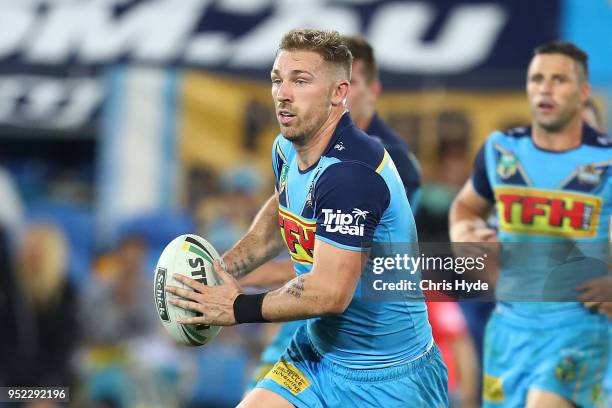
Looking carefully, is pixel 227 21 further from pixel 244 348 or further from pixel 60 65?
pixel 244 348

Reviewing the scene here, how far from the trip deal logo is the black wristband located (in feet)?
1.37

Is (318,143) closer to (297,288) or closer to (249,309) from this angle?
(297,288)

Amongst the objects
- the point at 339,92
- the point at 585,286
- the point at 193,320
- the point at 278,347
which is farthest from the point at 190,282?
the point at 585,286

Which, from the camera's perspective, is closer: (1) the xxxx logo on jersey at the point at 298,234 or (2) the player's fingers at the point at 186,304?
(2) the player's fingers at the point at 186,304

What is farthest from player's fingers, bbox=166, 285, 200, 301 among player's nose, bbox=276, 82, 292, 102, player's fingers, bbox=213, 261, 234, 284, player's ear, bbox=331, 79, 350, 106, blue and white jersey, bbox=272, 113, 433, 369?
player's ear, bbox=331, 79, 350, 106

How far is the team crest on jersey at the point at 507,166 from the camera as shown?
630cm

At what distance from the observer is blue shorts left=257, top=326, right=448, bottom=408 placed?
15.3 feet

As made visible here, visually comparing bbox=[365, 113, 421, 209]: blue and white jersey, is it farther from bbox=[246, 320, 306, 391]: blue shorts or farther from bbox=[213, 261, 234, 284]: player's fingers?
bbox=[213, 261, 234, 284]: player's fingers

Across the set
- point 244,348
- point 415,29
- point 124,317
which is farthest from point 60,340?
point 415,29

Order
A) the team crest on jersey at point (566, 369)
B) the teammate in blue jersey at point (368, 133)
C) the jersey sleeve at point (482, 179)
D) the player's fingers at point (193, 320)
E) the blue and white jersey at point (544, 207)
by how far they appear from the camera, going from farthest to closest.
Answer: the jersey sleeve at point (482, 179)
the teammate in blue jersey at point (368, 133)
the team crest on jersey at point (566, 369)
the blue and white jersey at point (544, 207)
the player's fingers at point (193, 320)

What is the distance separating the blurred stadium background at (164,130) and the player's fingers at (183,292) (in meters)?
5.29

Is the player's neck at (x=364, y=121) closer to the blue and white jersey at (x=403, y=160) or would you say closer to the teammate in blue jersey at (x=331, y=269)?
the blue and white jersey at (x=403, y=160)

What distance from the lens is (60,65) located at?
1108cm

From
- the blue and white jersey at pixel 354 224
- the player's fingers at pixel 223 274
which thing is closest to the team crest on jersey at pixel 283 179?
the blue and white jersey at pixel 354 224
